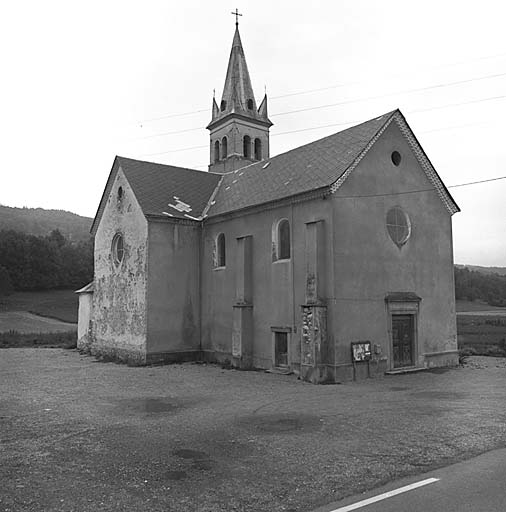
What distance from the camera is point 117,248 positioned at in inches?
1090

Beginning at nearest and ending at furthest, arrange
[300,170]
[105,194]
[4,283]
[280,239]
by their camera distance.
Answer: [280,239] < [300,170] < [105,194] < [4,283]

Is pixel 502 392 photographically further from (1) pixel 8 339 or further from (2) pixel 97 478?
(1) pixel 8 339

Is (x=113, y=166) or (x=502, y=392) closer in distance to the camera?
(x=502, y=392)

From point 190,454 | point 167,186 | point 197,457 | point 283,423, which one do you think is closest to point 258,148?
point 167,186

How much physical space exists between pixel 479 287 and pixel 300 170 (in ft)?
168

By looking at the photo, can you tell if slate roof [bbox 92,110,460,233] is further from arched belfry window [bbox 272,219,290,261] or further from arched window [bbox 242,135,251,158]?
arched window [bbox 242,135,251,158]

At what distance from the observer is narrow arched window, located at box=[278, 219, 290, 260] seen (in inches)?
832

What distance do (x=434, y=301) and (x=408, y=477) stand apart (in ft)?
50.6

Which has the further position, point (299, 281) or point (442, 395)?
point (299, 281)

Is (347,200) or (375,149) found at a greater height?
(375,149)

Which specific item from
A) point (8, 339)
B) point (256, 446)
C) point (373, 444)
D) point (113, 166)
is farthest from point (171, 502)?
point (8, 339)

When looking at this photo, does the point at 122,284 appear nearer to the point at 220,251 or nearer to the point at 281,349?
the point at 220,251

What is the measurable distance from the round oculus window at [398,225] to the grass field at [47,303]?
44660 millimetres

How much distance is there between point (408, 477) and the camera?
7.39 m
